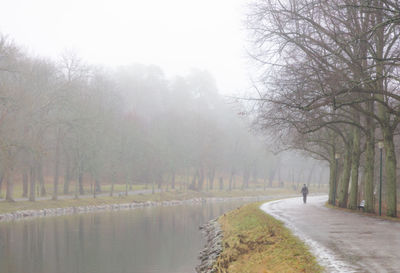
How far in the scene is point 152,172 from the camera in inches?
2525

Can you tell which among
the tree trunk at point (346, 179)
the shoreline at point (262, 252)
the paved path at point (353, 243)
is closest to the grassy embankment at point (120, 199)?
the shoreline at point (262, 252)

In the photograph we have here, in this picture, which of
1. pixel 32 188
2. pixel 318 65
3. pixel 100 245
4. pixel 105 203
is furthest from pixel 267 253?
pixel 105 203

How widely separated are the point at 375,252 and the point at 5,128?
30209mm

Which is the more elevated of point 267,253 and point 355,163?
point 355,163

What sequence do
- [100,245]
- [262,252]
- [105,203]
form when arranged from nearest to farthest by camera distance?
[262,252], [100,245], [105,203]

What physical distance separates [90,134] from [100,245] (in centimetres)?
2401

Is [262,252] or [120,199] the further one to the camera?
[120,199]

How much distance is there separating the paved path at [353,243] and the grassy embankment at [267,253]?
1.27ft

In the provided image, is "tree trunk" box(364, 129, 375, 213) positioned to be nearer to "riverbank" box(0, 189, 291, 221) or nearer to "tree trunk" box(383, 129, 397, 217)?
"tree trunk" box(383, 129, 397, 217)

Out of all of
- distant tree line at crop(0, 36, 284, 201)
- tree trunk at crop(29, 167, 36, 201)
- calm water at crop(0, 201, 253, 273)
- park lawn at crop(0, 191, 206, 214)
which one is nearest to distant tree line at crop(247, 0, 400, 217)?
distant tree line at crop(0, 36, 284, 201)

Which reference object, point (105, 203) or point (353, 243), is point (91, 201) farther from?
point (353, 243)

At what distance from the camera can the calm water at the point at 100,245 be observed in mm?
20625

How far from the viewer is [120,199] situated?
175 feet

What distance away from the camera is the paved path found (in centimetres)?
1103
